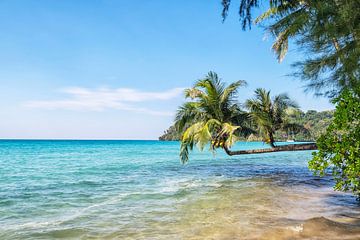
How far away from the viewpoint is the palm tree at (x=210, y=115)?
12867 mm

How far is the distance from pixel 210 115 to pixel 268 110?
2571 millimetres

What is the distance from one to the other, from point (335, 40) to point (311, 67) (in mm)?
853

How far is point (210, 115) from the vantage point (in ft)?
44.8

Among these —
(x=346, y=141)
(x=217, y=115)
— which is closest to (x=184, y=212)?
(x=346, y=141)

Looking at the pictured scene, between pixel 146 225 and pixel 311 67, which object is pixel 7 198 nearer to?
pixel 146 225

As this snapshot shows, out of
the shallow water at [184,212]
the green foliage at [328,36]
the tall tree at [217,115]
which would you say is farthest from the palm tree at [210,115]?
the green foliage at [328,36]

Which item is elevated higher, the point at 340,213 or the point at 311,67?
the point at 311,67

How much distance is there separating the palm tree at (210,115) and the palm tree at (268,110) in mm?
584

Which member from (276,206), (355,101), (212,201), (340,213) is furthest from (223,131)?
(355,101)

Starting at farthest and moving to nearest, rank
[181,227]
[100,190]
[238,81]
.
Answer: [238,81], [100,190], [181,227]

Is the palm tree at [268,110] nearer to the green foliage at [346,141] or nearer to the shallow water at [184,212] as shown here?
the shallow water at [184,212]

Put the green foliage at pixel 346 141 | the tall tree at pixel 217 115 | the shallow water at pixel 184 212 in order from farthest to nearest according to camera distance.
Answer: the tall tree at pixel 217 115 → the shallow water at pixel 184 212 → the green foliage at pixel 346 141

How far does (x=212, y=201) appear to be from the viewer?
844 cm

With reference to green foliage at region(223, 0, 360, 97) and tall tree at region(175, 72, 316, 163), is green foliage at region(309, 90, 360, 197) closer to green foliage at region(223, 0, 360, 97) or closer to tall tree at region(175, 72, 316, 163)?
green foliage at region(223, 0, 360, 97)
